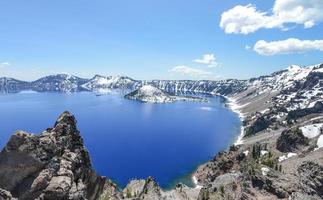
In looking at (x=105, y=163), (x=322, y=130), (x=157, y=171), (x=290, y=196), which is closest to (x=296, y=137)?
(x=322, y=130)

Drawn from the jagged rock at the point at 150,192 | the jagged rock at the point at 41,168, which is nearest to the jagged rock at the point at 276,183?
the jagged rock at the point at 150,192

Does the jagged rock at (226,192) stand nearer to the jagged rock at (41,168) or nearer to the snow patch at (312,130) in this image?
the jagged rock at (41,168)

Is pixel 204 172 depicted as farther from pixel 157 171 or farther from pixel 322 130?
pixel 322 130

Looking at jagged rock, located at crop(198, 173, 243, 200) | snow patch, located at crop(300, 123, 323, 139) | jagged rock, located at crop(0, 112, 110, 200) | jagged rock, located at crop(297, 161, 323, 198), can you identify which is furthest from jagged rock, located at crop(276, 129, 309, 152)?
jagged rock, located at crop(0, 112, 110, 200)

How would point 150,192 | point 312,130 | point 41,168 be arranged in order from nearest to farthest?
point 41,168
point 150,192
point 312,130

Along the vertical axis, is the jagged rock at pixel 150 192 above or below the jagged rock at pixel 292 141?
above

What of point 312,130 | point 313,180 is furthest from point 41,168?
point 312,130

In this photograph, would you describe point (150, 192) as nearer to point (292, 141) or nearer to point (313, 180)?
point (313, 180)
